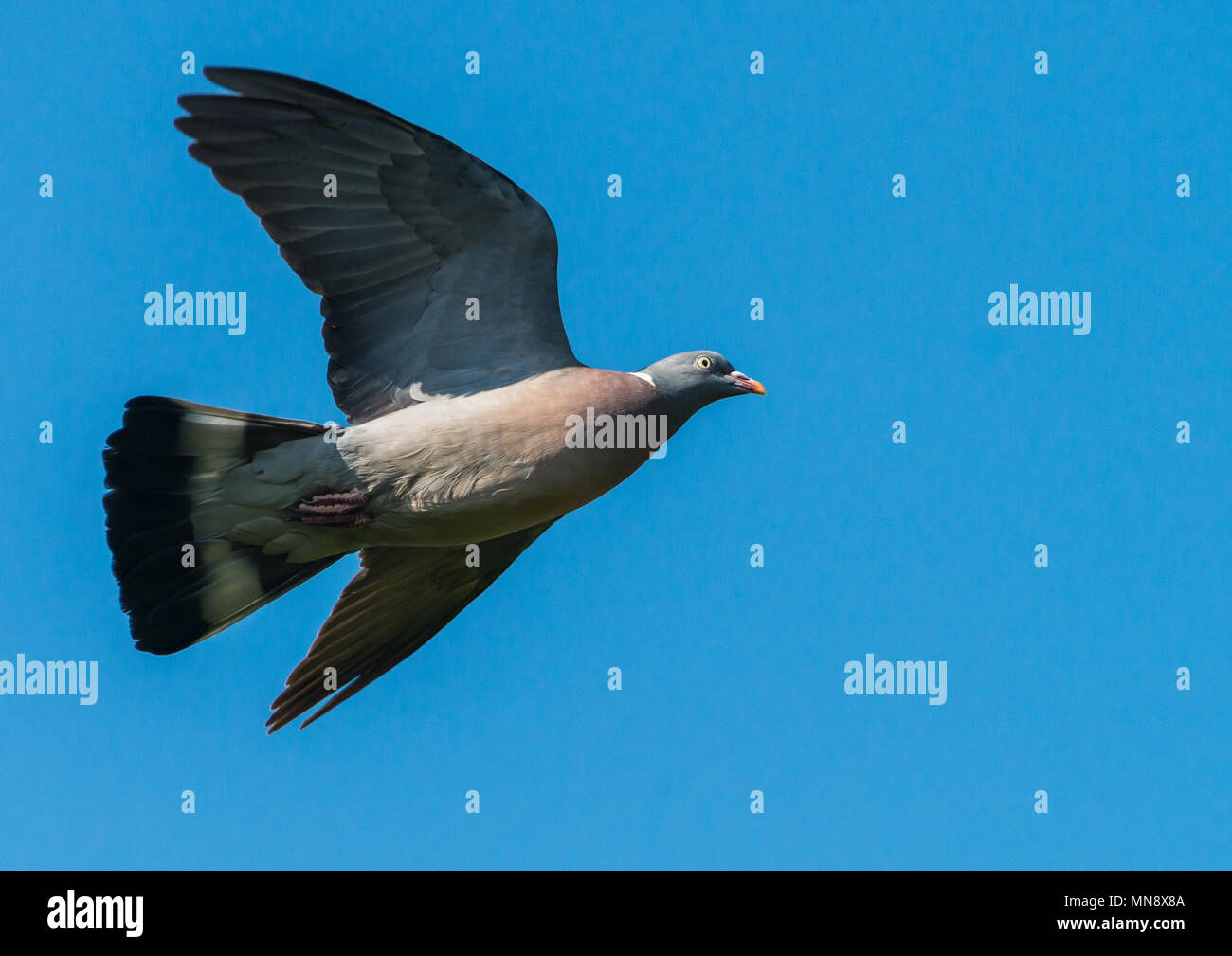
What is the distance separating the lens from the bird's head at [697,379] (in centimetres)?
884

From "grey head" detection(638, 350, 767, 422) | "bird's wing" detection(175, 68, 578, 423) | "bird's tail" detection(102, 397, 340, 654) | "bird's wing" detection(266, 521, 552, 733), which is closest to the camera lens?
"bird's wing" detection(175, 68, 578, 423)

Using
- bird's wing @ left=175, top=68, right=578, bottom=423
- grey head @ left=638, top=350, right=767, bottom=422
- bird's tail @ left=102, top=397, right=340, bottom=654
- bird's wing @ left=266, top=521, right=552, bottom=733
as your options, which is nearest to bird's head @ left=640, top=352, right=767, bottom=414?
grey head @ left=638, top=350, right=767, bottom=422

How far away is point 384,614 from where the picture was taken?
9469 millimetres

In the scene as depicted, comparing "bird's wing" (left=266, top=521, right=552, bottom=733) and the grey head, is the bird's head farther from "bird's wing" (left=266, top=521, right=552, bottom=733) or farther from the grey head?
"bird's wing" (left=266, top=521, right=552, bottom=733)

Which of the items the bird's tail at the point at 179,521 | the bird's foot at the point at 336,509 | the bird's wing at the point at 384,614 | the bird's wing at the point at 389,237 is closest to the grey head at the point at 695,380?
the bird's wing at the point at 389,237

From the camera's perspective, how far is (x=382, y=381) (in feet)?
27.9

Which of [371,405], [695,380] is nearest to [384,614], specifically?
[371,405]

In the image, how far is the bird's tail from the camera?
8109 millimetres

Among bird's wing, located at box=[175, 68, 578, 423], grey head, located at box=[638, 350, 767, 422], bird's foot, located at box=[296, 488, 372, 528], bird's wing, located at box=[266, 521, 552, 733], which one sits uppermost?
bird's wing, located at box=[175, 68, 578, 423]

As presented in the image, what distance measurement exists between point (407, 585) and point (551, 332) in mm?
1869

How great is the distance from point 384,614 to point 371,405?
1.52 metres

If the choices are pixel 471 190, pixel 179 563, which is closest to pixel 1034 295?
pixel 471 190

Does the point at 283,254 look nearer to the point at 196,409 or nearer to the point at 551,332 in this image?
the point at 196,409

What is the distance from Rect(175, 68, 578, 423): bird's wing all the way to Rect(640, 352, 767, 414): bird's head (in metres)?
0.56
